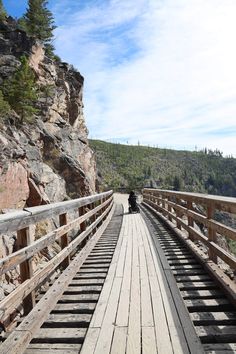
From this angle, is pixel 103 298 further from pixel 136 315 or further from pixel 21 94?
pixel 21 94

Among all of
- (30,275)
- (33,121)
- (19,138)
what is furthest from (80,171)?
(30,275)

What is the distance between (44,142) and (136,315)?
20890 mm

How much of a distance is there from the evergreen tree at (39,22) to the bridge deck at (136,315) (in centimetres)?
3658

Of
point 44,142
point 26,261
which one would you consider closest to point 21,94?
point 44,142

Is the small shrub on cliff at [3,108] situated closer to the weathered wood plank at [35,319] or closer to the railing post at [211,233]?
the weathered wood plank at [35,319]

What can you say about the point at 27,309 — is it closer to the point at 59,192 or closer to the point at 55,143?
the point at 59,192

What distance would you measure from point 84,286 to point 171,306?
5.71 feet

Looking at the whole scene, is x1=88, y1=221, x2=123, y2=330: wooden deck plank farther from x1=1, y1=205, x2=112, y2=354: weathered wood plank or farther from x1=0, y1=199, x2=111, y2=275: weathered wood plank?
x1=0, y1=199, x2=111, y2=275: weathered wood plank

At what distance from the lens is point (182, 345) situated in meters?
3.50

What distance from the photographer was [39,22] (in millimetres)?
39656

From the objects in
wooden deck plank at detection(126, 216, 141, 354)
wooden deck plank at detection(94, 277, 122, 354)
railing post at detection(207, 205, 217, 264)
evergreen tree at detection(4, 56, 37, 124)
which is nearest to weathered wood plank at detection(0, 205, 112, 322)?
wooden deck plank at detection(94, 277, 122, 354)

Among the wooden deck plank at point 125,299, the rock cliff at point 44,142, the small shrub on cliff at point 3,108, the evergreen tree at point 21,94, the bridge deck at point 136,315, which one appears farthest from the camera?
the evergreen tree at point 21,94

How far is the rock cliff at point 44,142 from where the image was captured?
1514 cm

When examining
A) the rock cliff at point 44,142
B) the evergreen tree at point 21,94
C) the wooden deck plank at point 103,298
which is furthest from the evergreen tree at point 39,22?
the wooden deck plank at point 103,298
